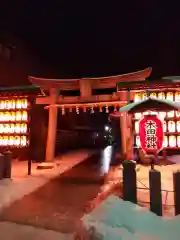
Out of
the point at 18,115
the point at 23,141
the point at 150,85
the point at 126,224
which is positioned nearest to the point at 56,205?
the point at 126,224

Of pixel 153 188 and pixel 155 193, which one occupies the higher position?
pixel 153 188

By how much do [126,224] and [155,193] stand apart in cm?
148

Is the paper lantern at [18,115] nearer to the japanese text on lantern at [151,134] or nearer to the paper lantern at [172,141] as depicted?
the japanese text on lantern at [151,134]

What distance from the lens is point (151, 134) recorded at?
7.95 meters

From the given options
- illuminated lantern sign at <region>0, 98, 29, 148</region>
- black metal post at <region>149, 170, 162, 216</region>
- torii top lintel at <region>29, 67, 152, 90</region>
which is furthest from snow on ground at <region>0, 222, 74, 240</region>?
torii top lintel at <region>29, 67, 152, 90</region>

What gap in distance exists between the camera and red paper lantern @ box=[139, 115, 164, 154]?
7818 mm

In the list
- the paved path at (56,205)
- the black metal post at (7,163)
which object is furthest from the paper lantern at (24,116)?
the paved path at (56,205)

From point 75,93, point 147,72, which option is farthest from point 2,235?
point 75,93

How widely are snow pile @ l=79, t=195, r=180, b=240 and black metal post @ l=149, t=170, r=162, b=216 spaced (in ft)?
1.08

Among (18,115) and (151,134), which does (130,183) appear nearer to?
(151,134)

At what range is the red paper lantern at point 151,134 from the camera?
25.6 feet

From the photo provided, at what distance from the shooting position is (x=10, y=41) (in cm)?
1905

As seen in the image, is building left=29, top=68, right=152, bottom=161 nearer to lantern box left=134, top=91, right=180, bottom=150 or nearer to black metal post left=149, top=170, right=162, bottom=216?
Result: lantern box left=134, top=91, right=180, bottom=150

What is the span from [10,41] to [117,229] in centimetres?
1881
